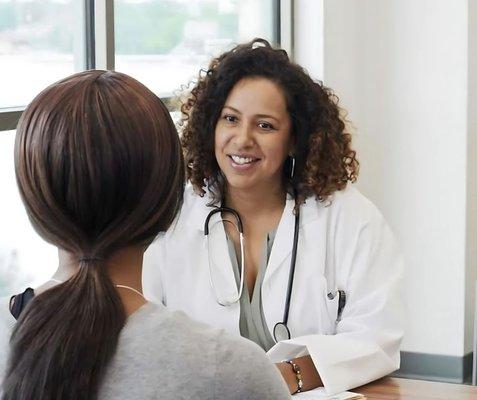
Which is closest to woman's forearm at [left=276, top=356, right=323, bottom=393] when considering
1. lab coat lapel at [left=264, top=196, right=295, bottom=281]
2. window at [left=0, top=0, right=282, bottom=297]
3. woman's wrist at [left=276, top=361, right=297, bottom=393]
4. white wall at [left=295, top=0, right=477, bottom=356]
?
woman's wrist at [left=276, top=361, right=297, bottom=393]

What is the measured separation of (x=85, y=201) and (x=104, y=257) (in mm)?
80

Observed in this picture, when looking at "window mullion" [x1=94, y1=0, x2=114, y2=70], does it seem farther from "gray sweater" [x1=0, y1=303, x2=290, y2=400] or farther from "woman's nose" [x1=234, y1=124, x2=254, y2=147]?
"gray sweater" [x1=0, y1=303, x2=290, y2=400]

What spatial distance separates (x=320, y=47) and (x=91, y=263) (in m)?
2.79

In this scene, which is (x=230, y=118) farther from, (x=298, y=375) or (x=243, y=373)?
(x=243, y=373)

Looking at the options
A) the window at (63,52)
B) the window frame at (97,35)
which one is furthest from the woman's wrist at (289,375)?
the window frame at (97,35)

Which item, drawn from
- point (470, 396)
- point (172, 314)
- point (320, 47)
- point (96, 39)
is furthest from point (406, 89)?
point (172, 314)

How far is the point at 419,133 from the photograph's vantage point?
3818mm

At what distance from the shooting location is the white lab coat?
7.13 ft

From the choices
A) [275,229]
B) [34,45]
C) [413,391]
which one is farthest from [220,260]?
[34,45]

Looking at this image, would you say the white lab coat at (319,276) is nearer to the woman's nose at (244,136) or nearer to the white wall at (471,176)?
the woman's nose at (244,136)

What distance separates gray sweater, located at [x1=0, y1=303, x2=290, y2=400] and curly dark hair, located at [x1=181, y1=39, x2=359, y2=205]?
4.40 feet

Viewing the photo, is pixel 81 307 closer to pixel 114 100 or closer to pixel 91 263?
pixel 91 263

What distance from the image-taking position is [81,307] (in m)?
1.05

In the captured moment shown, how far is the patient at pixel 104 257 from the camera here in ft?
3.40
